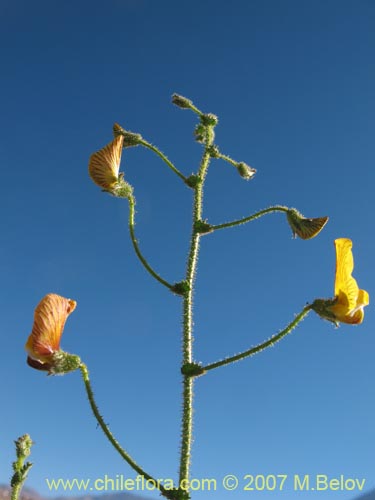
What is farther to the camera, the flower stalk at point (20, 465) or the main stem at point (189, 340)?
the flower stalk at point (20, 465)

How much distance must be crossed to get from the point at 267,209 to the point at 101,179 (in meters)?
1.44

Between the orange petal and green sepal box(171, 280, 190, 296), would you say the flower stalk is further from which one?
green sepal box(171, 280, 190, 296)

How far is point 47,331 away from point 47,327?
0.03 m

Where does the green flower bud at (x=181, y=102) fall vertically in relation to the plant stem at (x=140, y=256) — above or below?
above

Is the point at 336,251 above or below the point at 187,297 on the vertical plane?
above

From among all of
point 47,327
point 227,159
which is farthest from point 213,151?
point 47,327

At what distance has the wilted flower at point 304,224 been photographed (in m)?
4.61

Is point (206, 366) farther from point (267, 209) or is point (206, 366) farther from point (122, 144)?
point (122, 144)

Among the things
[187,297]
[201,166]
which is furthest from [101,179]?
[187,297]

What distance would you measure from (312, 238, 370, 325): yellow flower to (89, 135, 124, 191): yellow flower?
6.39ft

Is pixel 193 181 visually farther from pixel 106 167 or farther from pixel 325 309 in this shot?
pixel 325 309

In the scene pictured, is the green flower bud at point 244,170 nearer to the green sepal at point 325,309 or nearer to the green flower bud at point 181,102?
the green flower bud at point 181,102

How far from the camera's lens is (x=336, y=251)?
4238 mm

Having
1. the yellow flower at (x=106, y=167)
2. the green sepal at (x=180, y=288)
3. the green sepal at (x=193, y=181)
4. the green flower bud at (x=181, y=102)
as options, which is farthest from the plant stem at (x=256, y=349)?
the green flower bud at (x=181, y=102)
